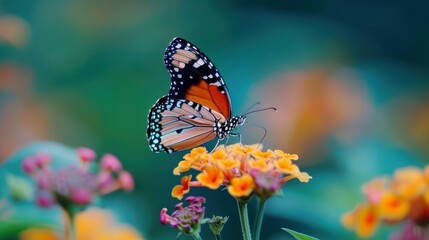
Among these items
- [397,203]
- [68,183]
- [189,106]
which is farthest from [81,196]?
[189,106]

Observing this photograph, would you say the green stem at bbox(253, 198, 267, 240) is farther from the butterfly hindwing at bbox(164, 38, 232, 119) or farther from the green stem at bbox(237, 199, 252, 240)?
the butterfly hindwing at bbox(164, 38, 232, 119)

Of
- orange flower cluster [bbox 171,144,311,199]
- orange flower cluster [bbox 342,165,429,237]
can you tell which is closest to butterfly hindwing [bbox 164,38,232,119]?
orange flower cluster [bbox 171,144,311,199]

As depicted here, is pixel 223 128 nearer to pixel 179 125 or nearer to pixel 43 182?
pixel 179 125

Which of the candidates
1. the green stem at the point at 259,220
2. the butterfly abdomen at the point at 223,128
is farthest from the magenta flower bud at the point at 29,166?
the butterfly abdomen at the point at 223,128

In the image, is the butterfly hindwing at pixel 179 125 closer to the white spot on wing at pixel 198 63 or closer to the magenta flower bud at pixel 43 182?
the white spot on wing at pixel 198 63

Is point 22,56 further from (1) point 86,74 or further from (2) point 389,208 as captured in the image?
(2) point 389,208

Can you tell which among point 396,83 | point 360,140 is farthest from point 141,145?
point 396,83

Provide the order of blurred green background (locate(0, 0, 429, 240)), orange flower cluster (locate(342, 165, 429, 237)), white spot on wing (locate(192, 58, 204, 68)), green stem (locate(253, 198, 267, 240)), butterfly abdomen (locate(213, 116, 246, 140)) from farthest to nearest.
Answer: blurred green background (locate(0, 0, 429, 240))
butterfly abdomen (locate(213, 116, 246, 140))
white spot on wing (locate(192, 58, 204, 68))
green stem (locate(253, 198, 267, 240))
orange flower cluster (locate(342, 165, 429, 237))
